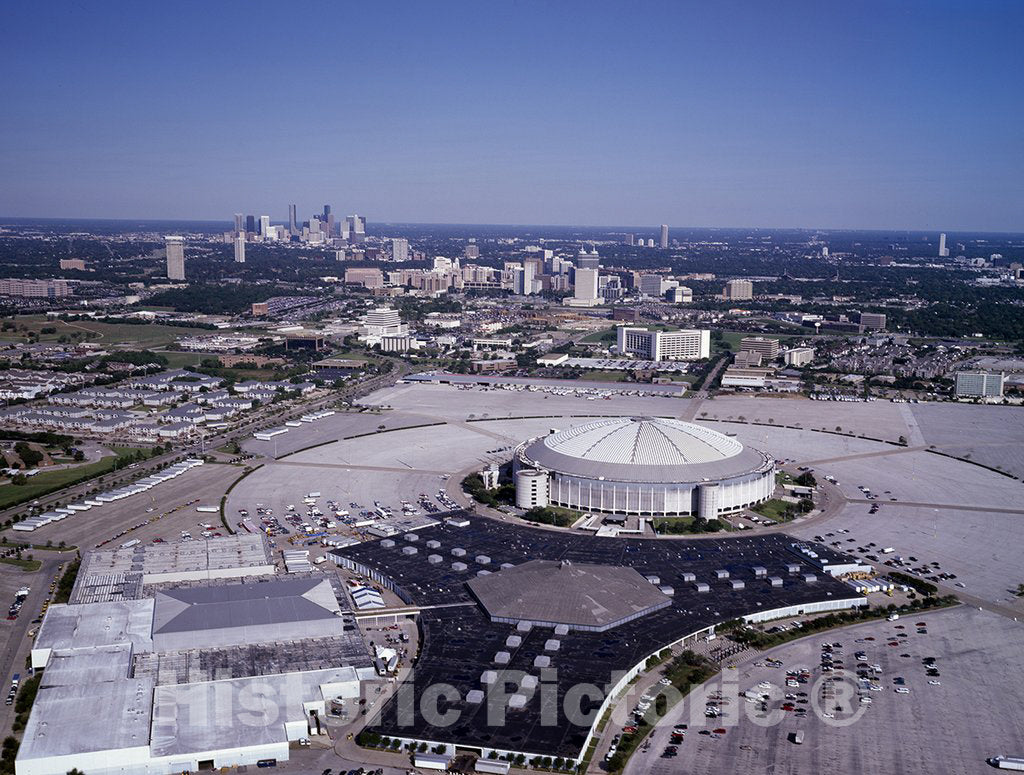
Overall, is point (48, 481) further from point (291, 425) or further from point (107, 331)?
point (107, 331)

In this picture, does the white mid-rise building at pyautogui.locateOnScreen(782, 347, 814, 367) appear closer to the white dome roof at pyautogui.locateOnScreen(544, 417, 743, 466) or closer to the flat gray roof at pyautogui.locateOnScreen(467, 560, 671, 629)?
the white dome roof at pyautogui.locateOnScreen(544, 417, 743, 466)

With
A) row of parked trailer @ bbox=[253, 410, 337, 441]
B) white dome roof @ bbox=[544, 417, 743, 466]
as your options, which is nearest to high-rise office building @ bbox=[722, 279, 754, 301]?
row of parked trailer @ bbox=[253, 410, 337, 441]

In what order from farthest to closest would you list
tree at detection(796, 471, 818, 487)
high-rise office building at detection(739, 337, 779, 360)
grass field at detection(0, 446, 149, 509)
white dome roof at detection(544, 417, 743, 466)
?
high-rise office building at detection(739, 337, 779, 360) < tree at detection(796, 471, 818, 487) < grass field at detection(0, 446, 149, 509) < white dome roof at detection(544, 417, 743, 466)

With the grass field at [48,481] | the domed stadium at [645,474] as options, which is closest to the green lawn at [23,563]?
the grass field at [48,481]

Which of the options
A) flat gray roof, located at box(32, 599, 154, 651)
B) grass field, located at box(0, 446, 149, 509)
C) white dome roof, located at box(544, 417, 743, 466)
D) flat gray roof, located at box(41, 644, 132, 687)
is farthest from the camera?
grass field, located at box(0, 446, 149, 509)

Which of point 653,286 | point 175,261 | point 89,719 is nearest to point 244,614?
point 89,719

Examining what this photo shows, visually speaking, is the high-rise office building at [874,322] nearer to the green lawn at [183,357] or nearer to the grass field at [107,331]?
the green lawn at [183,357]

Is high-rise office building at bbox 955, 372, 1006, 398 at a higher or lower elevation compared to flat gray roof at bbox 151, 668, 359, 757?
higher
